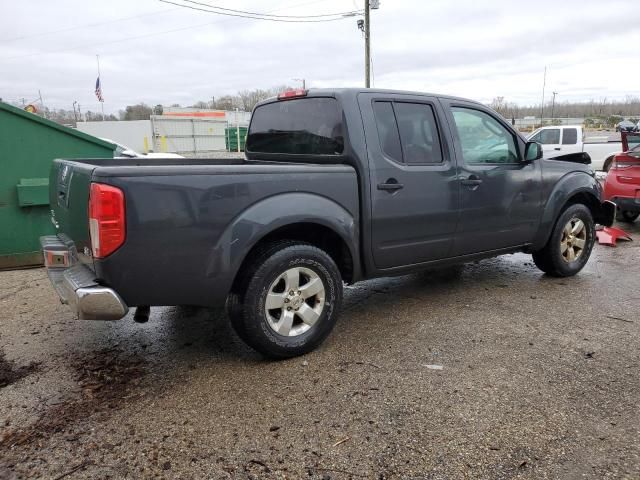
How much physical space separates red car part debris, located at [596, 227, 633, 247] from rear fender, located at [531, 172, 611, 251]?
76.1 inches

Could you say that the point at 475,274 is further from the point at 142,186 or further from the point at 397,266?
the point at 142,186

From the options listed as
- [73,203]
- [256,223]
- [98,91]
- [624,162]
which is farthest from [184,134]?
[256,223]

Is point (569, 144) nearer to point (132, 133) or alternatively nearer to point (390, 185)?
point (390, 185)

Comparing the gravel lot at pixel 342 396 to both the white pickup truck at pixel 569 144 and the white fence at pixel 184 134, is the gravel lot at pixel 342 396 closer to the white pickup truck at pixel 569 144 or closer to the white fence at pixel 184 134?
the white pickup truck at pixel 569 144

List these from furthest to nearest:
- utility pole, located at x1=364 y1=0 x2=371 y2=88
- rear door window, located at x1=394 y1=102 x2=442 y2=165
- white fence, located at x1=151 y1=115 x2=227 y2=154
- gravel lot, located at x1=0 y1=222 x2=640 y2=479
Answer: white fence, located at x1=151 y1=115 x2=227 y2=154 → utility pole, located at x1=364 y1=0 x2=371 y2=88 → rear door window, located at x1=394 y1=102 x2=442 y2=165 → gravel lot, located at x1=0 y1=222 x2=640 y2=479

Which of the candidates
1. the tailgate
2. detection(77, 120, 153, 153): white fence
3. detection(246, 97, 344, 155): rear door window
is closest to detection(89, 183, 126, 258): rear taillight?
the tailgate

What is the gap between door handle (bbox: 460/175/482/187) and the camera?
4141mm

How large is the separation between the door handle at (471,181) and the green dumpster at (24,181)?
4.52 meters

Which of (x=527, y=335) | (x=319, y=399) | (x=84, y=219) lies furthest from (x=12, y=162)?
(x=527, y=335)

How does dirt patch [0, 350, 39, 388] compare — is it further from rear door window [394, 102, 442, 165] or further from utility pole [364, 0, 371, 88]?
utility pole [364, 0, 371, 88]

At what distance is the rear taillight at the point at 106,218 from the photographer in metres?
2.64

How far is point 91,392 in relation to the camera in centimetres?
294

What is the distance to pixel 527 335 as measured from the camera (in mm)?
3760

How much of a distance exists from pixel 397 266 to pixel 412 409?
139 cm
